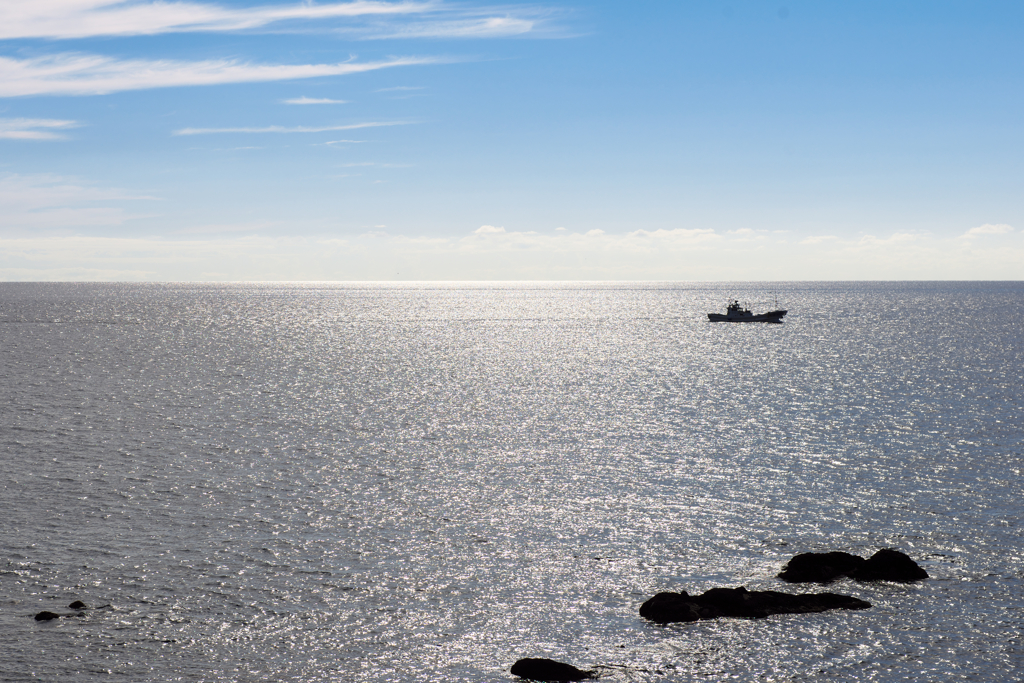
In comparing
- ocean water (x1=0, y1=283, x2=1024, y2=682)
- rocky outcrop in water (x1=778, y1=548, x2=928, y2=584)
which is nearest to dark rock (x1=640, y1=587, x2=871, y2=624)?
ocean water (x1=0, y1=283, x2=1024, y2=682)

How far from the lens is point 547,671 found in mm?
26875

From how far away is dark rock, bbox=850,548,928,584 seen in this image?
116 feet

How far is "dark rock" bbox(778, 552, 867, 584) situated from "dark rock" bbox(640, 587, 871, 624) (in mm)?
1977

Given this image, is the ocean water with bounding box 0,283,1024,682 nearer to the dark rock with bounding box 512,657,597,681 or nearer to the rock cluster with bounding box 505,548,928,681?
the rock cluster with bounding box 505,548,928,681

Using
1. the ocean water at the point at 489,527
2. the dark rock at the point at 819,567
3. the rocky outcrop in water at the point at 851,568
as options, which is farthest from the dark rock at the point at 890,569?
the ocean water at the point at 489,527

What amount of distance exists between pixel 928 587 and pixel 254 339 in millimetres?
171447

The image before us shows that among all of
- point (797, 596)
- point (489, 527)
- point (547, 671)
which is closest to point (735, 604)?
point (797, 596)

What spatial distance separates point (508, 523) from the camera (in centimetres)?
4516

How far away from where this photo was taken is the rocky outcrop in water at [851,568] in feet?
116

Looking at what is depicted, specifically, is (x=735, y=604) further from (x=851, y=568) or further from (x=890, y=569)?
(x=890, y=569)

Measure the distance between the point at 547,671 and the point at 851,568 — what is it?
1614 cm

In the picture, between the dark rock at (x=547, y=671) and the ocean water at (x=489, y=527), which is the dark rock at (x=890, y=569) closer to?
the ocean water at (x=489, y=527)

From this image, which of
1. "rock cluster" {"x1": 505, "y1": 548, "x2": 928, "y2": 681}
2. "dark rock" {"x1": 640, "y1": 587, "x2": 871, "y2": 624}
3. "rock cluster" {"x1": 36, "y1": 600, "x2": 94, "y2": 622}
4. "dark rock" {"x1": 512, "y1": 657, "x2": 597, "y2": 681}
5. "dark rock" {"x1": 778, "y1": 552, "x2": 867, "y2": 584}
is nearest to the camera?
"dark rock" {"x1": 512, "y1": 657, "x2": 597, "y2": 681}

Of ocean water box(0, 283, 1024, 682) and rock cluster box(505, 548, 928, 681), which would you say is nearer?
ocean water box(0, 283, 1024, 682)
